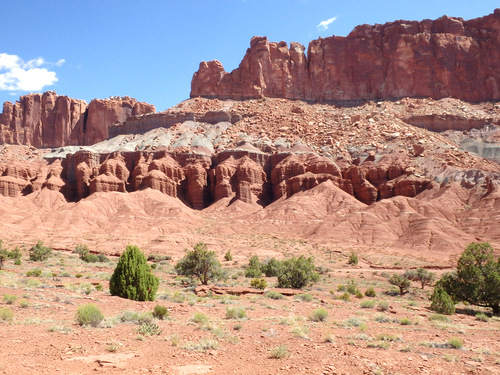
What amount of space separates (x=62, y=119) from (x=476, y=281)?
142m

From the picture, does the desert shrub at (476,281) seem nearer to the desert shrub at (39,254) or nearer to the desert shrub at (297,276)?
the desert shrub at (297,276)

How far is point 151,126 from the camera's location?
10912 centimetres

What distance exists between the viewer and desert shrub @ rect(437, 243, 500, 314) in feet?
80.1

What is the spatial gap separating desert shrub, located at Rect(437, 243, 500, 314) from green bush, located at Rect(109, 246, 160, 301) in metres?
18.3

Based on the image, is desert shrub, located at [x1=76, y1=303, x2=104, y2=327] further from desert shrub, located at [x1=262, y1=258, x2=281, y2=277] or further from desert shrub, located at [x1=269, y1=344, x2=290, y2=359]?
desert shrub, located at [x1=262, y1=258, x2=281, y2=277]

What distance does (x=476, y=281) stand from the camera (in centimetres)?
2503

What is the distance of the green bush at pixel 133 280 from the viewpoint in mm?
19703

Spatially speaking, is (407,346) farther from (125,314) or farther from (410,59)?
(410,59)

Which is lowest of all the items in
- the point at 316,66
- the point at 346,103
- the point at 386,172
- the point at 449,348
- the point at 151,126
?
the point at 449,348

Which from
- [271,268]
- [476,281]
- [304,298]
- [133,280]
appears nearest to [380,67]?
[271,268]

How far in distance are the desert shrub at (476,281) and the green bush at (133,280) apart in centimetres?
1831

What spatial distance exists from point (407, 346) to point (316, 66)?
Result: 12361 centimetres

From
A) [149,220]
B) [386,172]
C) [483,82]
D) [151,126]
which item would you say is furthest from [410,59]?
[149,220]

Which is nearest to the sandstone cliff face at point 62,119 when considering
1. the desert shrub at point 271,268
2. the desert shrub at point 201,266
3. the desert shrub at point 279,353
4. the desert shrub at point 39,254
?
the desert shrub at point 39,254
